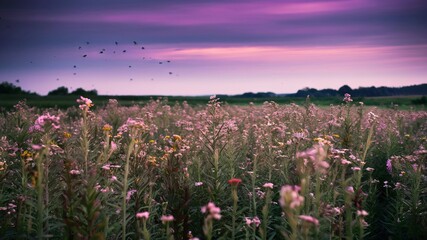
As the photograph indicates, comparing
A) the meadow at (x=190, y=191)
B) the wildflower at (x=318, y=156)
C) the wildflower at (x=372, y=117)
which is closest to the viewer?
the wildflower at (x=318, y=156)

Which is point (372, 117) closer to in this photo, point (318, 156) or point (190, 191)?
point (190, 191)

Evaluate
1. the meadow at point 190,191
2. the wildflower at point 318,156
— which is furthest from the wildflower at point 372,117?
the wildflower at point 318,156

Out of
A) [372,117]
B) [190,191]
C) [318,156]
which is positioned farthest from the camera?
[372,117]

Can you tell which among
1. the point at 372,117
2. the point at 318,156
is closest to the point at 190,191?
the point at 318,156

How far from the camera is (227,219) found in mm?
6125

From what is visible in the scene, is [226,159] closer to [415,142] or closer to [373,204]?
[373,204]

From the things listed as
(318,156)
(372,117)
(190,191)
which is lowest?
(190,191)

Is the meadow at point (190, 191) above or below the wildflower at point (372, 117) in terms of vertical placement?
below

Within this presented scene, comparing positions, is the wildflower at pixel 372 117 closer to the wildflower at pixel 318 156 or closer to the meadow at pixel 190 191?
the meadow at pixel 190 191

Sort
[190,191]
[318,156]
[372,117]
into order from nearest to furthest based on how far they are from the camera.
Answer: [318,156] → [190,191] → [372,117]

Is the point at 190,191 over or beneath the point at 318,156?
beneath

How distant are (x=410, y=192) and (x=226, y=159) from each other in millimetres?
3062

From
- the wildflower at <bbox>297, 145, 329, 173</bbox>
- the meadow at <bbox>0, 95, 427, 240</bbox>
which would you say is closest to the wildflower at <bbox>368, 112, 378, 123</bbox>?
the meadow at <bbox>0, 95, 427, 240</bbox>

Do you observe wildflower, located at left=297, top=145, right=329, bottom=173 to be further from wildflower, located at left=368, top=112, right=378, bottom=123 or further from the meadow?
wildflower, located at left=368, top=112, right=378, bottom=123
